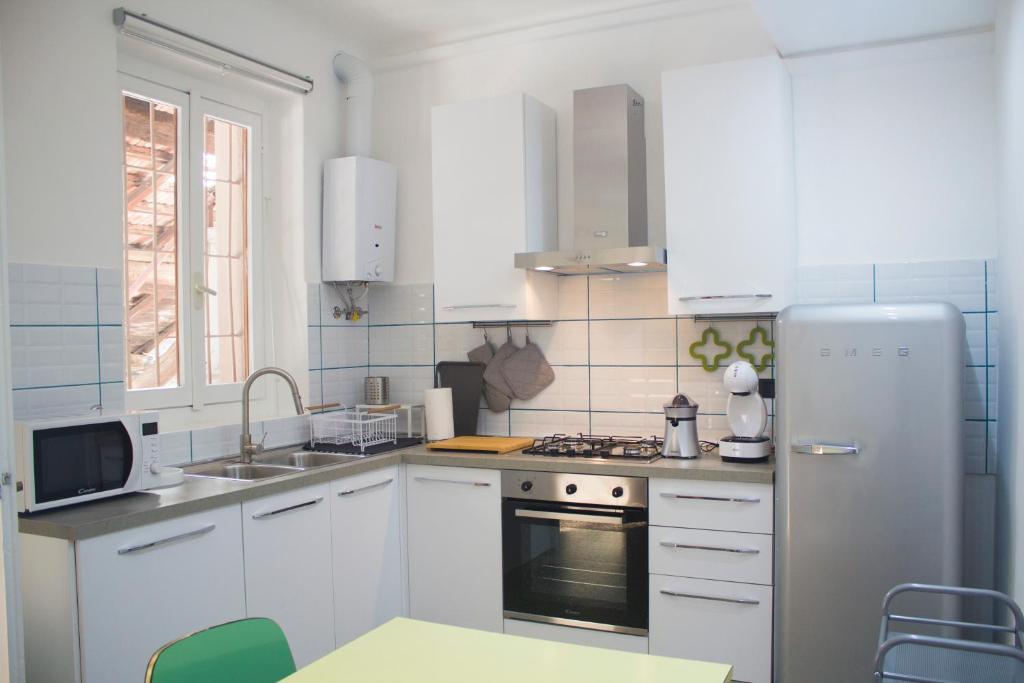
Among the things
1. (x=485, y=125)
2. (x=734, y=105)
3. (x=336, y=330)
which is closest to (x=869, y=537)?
(x=734, y=105)

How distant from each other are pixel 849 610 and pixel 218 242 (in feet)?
9.18

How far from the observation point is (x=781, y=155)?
3035 mm

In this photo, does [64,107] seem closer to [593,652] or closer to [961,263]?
[593,652]

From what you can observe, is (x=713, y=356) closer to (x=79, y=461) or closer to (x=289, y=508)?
(x=289, y=508)

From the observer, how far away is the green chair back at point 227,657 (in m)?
1.47

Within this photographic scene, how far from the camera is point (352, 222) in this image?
12.4 feet

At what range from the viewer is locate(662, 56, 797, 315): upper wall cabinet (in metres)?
3.03

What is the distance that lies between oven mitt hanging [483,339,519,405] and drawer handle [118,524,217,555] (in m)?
1.52

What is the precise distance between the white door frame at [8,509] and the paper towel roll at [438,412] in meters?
1.86

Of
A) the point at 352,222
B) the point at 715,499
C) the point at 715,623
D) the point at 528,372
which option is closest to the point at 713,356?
the point at 715,499

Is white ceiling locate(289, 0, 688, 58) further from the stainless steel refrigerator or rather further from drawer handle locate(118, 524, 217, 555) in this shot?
drawer handle locate(118, 524, 217, 555)

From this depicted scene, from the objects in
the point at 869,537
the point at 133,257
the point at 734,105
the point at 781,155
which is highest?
the point at 734,105

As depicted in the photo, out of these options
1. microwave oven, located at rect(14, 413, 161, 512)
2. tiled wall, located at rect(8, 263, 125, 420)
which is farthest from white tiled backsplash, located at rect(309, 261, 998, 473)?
microwave oven, located at rect(14, 413, 161, 512)

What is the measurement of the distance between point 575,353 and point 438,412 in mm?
663
